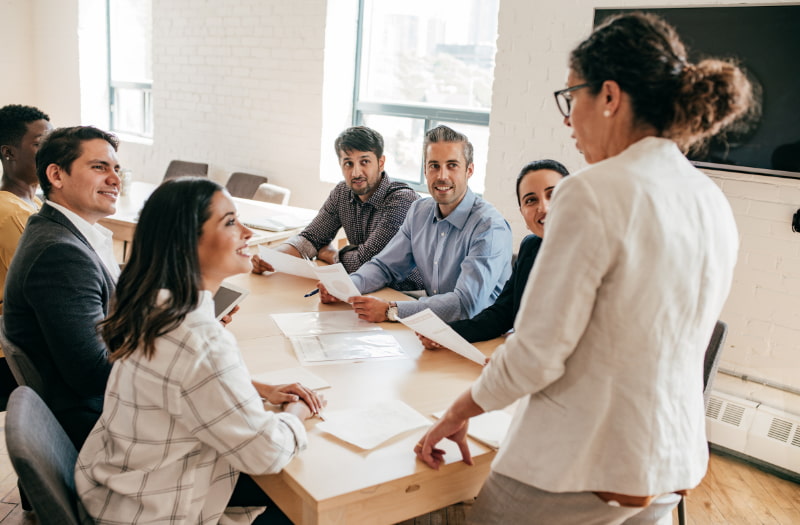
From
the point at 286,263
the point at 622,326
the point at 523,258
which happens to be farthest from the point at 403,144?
the point at 622,326

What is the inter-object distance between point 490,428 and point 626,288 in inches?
23.1

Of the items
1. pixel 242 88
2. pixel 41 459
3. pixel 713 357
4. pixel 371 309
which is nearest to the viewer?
pixel 41 459

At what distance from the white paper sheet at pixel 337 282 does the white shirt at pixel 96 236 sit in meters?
0.64

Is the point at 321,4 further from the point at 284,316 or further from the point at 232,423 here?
the point at 232,423

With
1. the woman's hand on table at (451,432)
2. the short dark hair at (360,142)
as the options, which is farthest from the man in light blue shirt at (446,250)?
the woman's hand on table at (451,432)

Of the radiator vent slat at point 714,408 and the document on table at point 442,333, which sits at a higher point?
the document on table at point 442,333

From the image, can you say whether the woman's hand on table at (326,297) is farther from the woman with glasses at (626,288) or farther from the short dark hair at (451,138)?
the woman with glasses at (626,288)

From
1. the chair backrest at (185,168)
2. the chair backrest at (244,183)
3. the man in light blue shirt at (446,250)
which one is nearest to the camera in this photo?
the man in light blue shirt at (446,250)

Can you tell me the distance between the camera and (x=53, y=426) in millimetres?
1330

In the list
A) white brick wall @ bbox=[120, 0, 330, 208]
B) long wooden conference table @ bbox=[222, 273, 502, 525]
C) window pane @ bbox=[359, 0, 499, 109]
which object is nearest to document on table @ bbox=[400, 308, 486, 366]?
long wooden conference table @ bbox=[222, 273, 502, 525]

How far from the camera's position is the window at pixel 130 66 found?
651cm

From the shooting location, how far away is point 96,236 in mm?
1864

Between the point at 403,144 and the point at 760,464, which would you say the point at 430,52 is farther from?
the point at 760,464

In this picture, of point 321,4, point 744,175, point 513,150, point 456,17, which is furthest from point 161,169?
point 744,175
